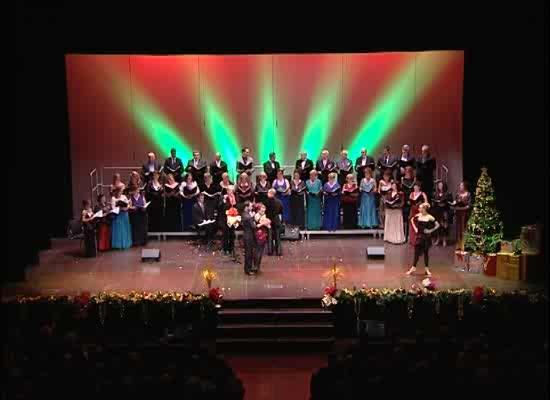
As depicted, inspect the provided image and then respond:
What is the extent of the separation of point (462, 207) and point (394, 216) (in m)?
1.41

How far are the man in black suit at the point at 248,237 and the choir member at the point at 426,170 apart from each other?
480 centimetres

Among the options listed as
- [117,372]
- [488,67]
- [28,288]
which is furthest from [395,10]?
[117,372]

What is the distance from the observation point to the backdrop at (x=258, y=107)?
783 inches

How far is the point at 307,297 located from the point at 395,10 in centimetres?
572

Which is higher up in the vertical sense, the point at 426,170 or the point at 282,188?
the point at 426,170

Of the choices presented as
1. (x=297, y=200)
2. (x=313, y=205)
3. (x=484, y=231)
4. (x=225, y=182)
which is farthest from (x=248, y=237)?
(x=484, y=231)

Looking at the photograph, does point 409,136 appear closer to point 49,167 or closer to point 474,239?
point 474,239

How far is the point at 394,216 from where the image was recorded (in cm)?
1820

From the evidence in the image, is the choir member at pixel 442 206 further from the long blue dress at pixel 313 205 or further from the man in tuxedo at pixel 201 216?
the man in tuxedo at pixel 201 216

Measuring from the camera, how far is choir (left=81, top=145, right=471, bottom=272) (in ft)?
57.8

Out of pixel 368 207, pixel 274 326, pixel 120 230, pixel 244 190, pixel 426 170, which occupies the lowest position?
pixel 274 326

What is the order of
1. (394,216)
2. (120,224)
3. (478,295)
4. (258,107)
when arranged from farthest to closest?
(258,107) → (394,216) → (120,224) → (478,295)

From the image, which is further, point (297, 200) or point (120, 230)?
point (297, 200)

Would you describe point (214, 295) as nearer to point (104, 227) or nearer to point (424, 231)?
point (424, 231)
